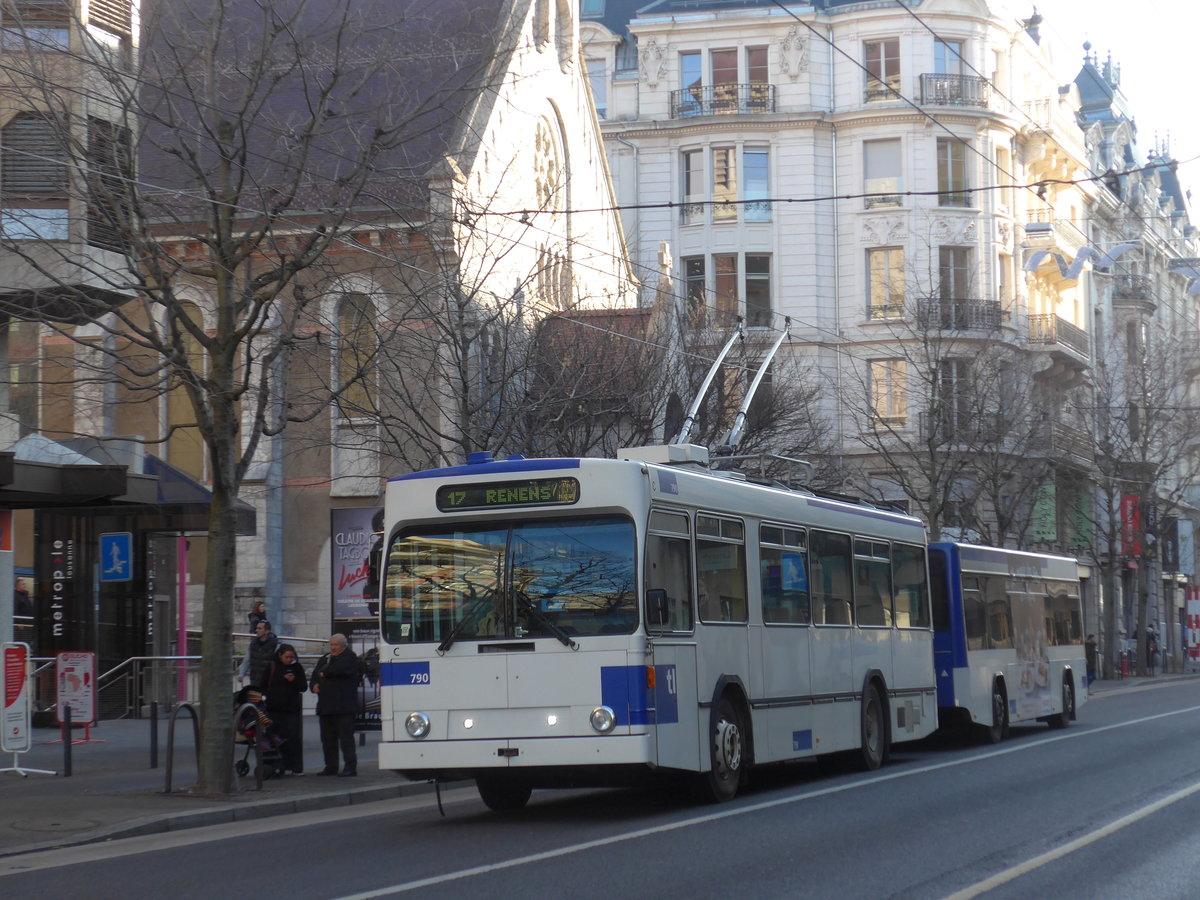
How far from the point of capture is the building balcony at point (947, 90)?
51.7 metres

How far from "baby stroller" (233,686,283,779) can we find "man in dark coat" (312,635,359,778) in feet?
1.99

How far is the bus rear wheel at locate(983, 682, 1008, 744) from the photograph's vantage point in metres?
23.1

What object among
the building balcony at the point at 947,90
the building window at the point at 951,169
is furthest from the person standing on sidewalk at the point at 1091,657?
the building balcony at the point at 947,90

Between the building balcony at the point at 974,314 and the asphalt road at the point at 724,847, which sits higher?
the building balcony at the point at 974,314

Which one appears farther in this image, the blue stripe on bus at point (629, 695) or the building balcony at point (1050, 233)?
the building balcony at point (1050, 233)

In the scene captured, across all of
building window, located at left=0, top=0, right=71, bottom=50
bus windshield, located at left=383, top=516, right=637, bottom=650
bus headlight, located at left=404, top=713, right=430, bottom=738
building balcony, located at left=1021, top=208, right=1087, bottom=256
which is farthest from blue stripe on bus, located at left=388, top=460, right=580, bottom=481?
building balcony, located at left=1021, top=208, right=1087, bottom=256

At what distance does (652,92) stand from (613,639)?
4307 cm

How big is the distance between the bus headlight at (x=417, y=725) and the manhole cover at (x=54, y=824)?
2733 mm

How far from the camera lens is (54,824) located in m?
13.6

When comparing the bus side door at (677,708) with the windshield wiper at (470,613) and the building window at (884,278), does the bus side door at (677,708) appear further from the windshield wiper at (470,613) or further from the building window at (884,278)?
the building window at (884,278)

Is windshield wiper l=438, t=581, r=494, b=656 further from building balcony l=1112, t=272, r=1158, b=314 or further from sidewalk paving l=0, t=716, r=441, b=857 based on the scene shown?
building balcony l=1112, t=272, r=1158, b=314

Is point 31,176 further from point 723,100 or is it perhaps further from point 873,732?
point 723,100

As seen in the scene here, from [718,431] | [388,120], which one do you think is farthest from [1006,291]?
[388,120]

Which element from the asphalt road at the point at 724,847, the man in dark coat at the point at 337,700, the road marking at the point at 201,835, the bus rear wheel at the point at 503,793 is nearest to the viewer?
the asphalt road at the point at 724,847
